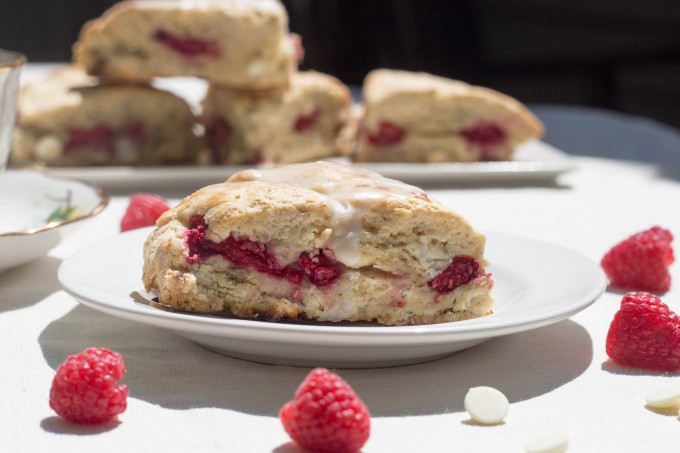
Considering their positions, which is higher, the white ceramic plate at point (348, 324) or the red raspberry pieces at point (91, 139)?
the white ceramic plate at point (348, 324)

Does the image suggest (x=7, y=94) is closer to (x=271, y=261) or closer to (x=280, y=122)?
(x=271, y=261)

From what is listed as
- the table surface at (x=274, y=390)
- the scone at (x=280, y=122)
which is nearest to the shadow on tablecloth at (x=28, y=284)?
the table surface at (x=274, y=390)

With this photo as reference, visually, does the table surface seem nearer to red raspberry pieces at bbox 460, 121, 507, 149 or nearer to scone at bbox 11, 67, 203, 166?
scone at bbox 11, 67, 203, 166

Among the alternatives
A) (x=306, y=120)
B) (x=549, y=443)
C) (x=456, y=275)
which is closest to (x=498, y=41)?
(x=306, y=120)

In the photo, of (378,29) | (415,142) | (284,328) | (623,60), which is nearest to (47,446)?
(284,328)

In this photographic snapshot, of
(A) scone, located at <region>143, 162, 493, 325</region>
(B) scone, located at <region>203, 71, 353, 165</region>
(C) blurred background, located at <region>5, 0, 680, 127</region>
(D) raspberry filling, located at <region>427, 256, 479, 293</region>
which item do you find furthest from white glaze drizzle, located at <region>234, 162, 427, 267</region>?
(C) blurred background, located at <region>5, 0, 680, 127</region>

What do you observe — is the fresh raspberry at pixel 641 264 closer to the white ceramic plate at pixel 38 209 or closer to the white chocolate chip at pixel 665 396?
the white chocolate chip at pixel 665 396

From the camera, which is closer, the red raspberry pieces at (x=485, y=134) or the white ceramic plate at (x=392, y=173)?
the white ceramic plate at (x=392, y=173)
